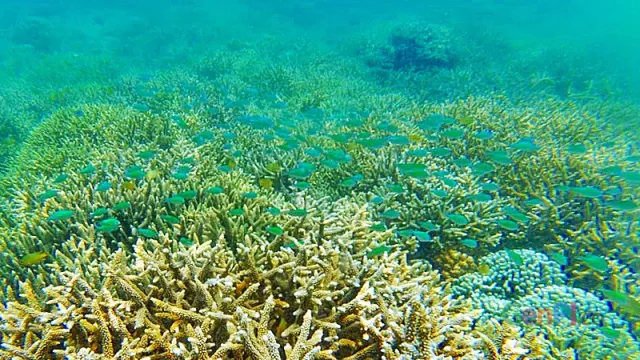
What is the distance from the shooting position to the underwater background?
265 centimetres

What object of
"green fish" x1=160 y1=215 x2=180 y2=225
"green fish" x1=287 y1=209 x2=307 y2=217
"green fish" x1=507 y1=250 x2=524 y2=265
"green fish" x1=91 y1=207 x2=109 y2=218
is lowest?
"green fish" x1=91 y1=207 x2=109 y2=218

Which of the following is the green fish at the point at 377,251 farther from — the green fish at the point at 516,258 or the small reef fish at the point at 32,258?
the small reef fish at the point at 32,258

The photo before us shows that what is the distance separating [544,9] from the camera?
60.2 meters

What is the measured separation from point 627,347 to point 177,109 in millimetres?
9388

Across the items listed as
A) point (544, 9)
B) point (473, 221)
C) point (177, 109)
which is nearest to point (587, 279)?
point (473, 221)

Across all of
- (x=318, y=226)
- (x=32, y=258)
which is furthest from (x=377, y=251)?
(x=32, y=258)

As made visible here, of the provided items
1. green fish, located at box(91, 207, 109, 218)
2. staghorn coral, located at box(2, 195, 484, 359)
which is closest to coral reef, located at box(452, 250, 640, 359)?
staghorn coral, located at box(2, 195, 484, 359)

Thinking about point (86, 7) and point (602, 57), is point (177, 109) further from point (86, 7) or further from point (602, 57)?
point (86, 7)

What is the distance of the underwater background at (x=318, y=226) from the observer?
8.71ft

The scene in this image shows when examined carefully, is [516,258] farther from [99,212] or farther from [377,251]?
[99,212]

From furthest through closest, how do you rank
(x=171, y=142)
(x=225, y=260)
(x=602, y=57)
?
(x=602, y=57) → (x=171, y=142) → (x=225, y=260)

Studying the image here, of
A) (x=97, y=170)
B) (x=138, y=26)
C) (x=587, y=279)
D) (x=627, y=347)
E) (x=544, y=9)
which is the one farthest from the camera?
(x=544, y=9)

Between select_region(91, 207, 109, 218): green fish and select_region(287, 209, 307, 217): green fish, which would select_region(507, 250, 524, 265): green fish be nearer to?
select_region(287, 209, 307, 217): green fish

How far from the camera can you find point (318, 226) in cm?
395
